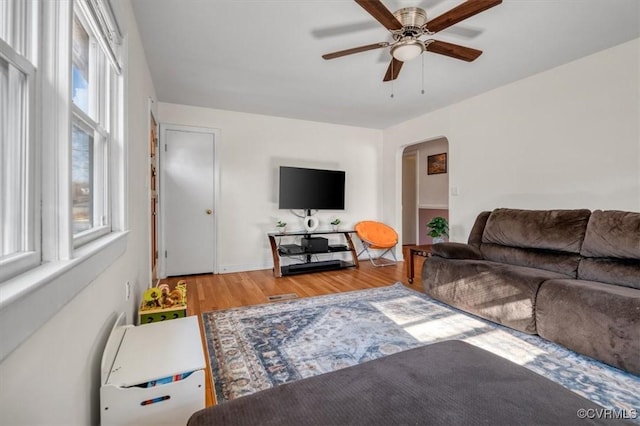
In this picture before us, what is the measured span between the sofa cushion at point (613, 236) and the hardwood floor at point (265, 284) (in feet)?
5.50

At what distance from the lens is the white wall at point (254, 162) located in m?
4.23

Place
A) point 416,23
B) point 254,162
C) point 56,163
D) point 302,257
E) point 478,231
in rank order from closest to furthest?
1. point 56,163
2. point 416,23
3. point 478,231
4. point 254,162
5. point 302,257

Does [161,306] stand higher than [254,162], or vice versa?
[254,162]

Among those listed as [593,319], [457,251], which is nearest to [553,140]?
[457,251]

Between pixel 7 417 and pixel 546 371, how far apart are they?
241 centimetres

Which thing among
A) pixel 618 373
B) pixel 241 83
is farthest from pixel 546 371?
pixel 241 83

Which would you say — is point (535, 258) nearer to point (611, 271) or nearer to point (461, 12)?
point (611, 271)

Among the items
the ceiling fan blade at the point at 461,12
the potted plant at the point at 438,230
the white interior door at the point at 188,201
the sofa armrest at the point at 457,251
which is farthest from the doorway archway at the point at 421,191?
the ceiling fan blade at the point at 461,12

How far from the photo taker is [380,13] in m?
1.71

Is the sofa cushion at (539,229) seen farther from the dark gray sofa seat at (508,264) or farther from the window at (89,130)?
the window at (89,130)

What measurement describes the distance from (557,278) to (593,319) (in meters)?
0.44

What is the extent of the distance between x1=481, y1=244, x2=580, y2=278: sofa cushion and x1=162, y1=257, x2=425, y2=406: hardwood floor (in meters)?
0.93

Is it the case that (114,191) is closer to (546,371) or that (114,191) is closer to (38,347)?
(38,347)

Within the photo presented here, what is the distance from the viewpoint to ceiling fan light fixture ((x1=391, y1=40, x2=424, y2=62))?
6.61ft
